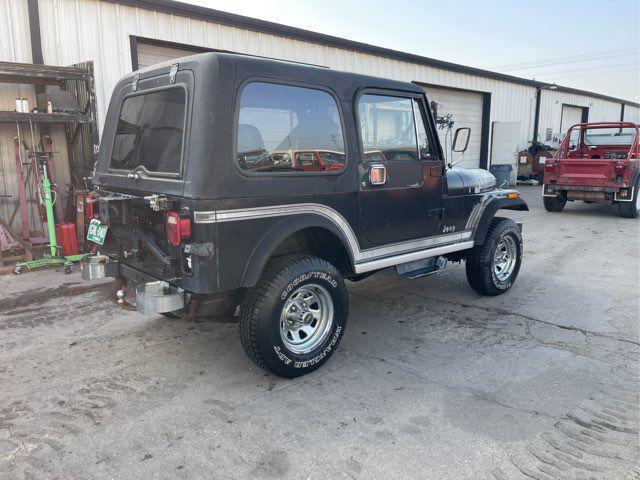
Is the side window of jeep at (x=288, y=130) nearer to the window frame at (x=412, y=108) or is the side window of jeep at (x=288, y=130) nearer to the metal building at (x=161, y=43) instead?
the window frame at (x=412, y=108)

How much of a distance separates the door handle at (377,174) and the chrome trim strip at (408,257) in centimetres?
66

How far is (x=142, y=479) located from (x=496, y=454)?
6.16ft

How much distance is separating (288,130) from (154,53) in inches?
254

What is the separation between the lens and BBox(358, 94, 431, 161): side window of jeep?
3912mm

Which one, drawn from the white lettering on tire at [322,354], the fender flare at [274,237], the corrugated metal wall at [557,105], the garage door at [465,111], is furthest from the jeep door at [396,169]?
the corrugated metal wall at [557,105]

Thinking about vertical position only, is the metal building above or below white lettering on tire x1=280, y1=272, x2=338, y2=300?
above

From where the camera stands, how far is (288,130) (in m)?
3.38

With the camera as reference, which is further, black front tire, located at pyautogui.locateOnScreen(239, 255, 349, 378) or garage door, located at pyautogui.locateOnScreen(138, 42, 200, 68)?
garage door, located at pyautogui.locateOnScreen(138, 42, 200, 68)

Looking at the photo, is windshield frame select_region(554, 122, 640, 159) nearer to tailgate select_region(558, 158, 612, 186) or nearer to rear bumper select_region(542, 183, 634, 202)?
tailgate select_region(558, 158, 612, 186)

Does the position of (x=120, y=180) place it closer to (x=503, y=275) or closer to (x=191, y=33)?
(x=503, y=275)

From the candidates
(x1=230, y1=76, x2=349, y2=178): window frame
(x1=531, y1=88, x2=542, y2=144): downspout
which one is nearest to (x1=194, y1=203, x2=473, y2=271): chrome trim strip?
(x1=230, y1=76, x2=349, y2=178): window frame

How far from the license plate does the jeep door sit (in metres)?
2.04

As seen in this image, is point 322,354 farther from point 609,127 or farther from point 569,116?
point 569,116

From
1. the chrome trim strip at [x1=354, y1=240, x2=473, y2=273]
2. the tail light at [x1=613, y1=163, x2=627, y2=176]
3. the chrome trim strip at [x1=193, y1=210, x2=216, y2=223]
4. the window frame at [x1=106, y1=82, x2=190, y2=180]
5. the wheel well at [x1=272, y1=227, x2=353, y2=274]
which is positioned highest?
the window frame at [x1=106, y1=82, x2=190, y2=180]
